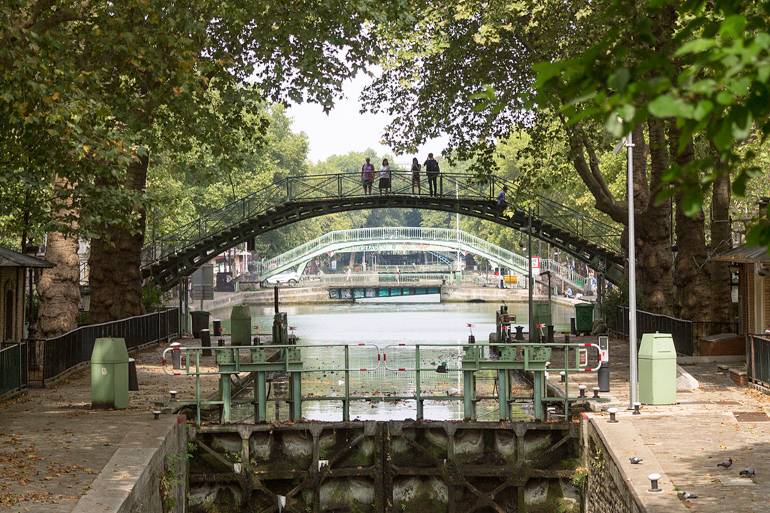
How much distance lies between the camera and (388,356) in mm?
47219

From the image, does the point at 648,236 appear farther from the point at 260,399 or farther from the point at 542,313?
the point at 260,399

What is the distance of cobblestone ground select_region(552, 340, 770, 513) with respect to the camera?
596 inches

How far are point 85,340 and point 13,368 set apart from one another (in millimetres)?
7601

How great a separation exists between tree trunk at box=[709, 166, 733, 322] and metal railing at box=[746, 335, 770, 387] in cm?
905

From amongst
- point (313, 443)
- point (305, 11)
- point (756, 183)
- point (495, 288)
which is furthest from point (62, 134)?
point (495, 288)

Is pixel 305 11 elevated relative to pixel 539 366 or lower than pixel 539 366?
elevated

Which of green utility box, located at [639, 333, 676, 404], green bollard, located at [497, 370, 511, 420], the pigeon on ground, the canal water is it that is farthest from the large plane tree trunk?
the pigeon on ground

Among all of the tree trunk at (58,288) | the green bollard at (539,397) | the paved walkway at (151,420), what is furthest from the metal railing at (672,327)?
the tree trunk at (58,288)

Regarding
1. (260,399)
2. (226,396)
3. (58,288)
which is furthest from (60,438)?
(58,288)

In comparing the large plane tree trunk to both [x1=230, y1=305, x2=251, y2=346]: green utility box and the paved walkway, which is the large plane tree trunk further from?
the paved walkway

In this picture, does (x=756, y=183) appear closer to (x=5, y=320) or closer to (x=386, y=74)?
(x=386, y=74)

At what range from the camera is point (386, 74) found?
144ft

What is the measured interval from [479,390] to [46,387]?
454 inches

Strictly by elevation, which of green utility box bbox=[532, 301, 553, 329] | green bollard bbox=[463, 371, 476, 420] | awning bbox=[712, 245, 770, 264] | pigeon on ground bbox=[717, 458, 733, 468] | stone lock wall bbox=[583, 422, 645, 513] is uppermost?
awning bbox=[712, 245, 770, 264]
